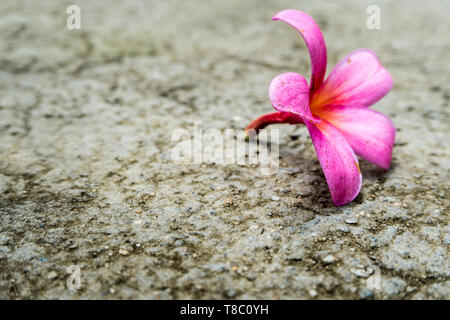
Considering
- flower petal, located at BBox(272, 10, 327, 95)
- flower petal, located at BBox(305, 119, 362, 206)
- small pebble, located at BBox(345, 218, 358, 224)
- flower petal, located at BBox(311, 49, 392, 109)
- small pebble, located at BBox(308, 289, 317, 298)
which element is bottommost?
small pebble, located at BBox(308, 289, 317, 298)

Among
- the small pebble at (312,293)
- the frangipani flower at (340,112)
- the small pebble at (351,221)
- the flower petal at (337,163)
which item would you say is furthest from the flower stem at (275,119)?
the small pebble at (312,293)

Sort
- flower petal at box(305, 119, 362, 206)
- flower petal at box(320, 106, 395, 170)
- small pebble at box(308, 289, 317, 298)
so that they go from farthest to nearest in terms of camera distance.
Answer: flower petal at box(320, 106, 395, 170) < flower petal at box(305, 119, 362, 206) < small pebble at box(308, 289, 317, 298)

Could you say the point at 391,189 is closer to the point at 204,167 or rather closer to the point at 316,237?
the point at 316,237

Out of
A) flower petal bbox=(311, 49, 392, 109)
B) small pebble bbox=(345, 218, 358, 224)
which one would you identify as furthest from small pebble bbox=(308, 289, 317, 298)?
flower petal bbox=(311, 49, 392, 109)

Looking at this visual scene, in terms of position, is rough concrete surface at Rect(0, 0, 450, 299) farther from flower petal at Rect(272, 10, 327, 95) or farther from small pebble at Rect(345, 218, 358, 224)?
flower petal at Rect(272, 10, 327, 95)

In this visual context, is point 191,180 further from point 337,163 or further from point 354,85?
point 354,85
